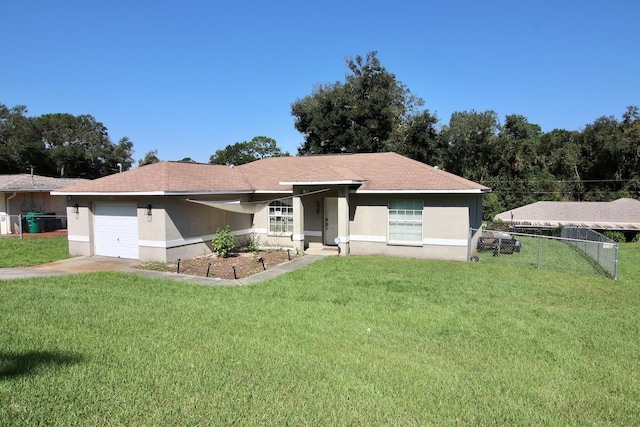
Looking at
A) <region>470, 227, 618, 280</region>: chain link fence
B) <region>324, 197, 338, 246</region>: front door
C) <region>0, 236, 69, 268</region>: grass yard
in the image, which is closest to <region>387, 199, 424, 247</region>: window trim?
<region>470, 227, 618, 280</region>: chain link fence

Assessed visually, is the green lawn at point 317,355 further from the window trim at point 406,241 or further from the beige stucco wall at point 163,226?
the window trim at point 406,241

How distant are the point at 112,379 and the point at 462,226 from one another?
12.9m

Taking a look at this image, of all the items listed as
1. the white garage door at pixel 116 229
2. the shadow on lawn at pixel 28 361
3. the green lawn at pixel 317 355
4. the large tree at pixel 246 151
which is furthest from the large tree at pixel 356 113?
the large tree at pixel 246 151

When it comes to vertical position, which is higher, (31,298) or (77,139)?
(77,139)

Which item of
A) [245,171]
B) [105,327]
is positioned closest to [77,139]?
[245,171]

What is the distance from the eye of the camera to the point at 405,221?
1581 cm

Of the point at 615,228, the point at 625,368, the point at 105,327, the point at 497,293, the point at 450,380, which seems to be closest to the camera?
the point at 450,380

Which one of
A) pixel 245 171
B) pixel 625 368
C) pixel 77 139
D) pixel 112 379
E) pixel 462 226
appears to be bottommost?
pixel 625 368

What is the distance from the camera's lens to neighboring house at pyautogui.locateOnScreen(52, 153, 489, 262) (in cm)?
1457

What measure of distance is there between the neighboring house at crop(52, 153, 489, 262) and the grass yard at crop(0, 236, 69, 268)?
110 cm

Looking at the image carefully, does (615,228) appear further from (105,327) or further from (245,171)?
(105,327)

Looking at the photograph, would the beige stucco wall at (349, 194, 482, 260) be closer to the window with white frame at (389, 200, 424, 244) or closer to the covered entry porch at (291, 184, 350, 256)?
the window with white frame at (389, 200, 424, 244)

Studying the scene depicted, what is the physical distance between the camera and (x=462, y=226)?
48.9 feet

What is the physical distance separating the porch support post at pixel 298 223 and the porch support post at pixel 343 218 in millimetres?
1699
